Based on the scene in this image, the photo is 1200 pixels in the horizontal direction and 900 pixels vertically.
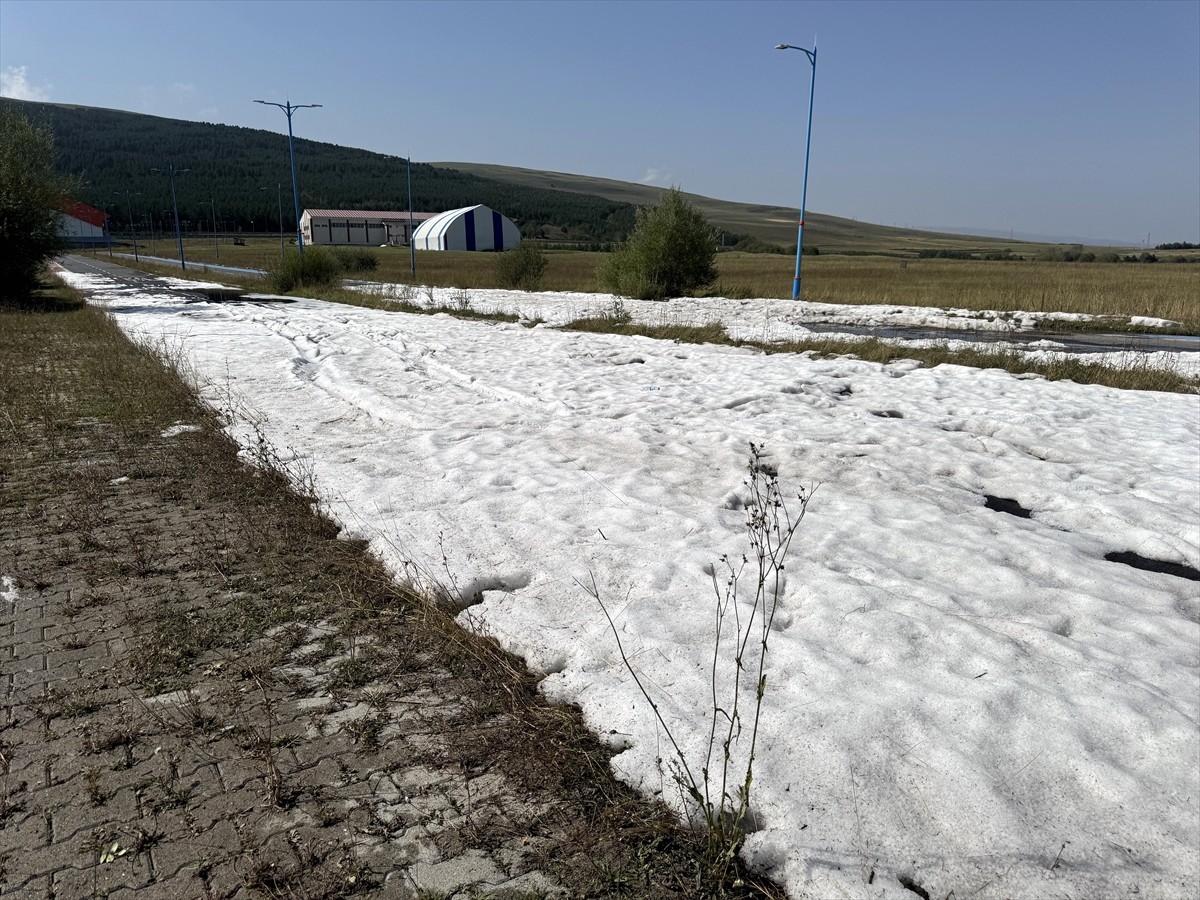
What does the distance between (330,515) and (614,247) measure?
28.3m

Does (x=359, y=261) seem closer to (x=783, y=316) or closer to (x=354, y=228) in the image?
(x=783, y=316)

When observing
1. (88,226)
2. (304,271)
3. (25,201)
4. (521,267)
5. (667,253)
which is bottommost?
(304,271)

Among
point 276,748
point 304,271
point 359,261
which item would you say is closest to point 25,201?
point 304,271

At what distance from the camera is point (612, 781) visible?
2998 mm

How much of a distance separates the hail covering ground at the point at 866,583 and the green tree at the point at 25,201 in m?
21.9

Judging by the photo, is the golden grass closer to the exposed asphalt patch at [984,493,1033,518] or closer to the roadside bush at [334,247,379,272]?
the exposed asphalt patch at [984,493,1033,518]

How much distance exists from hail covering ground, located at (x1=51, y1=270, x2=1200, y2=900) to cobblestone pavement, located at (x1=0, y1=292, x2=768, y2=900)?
0.32 meters

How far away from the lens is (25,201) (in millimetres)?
26312

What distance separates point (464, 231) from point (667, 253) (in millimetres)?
93455

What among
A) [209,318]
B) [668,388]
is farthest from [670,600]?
[209,318]

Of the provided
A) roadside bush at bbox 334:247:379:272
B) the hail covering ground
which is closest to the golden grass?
the hail covering ground

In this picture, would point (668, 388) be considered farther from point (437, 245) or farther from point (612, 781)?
point (437, 245)

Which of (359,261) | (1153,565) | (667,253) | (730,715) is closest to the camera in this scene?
(730,715)

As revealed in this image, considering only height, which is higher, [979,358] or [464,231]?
[464,231]
